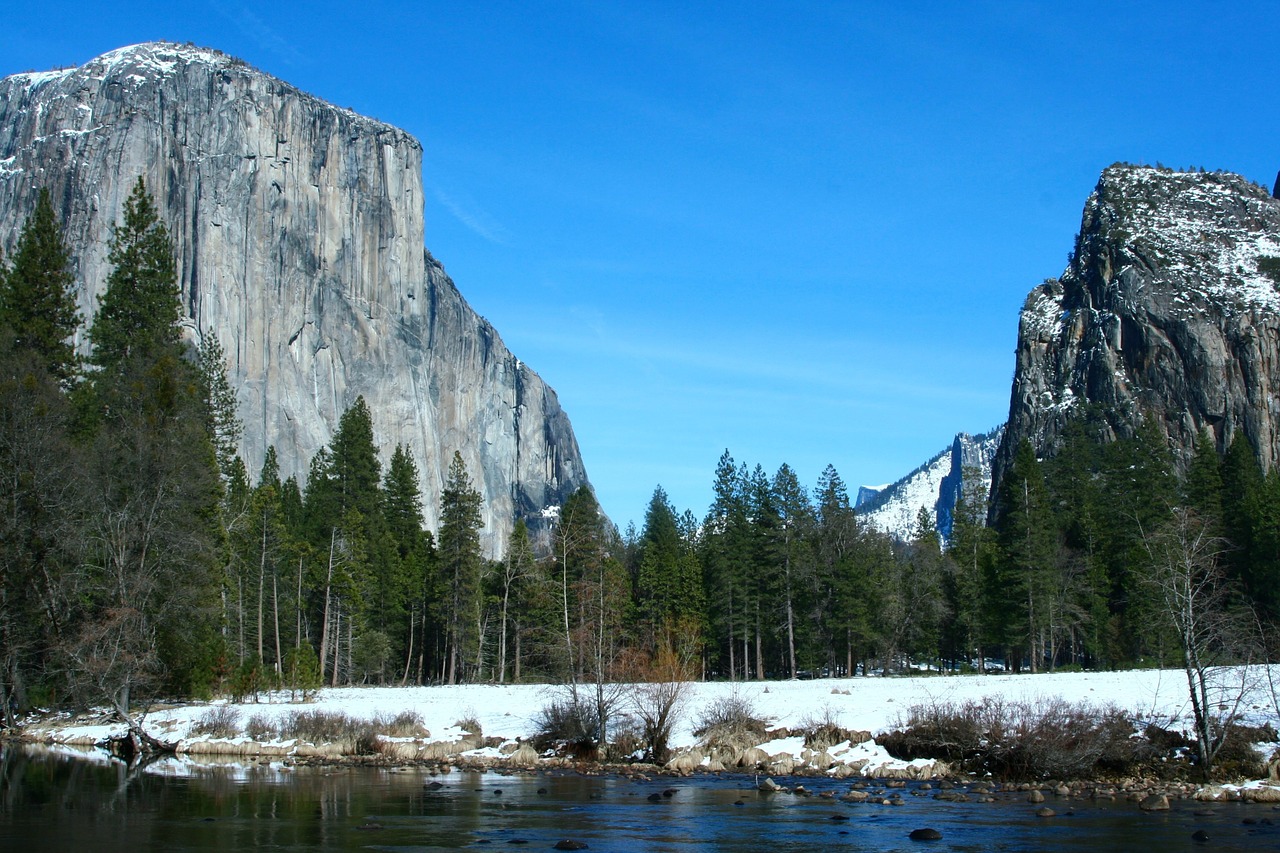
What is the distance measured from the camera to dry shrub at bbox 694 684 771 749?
2862cm

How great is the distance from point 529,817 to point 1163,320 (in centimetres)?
12795

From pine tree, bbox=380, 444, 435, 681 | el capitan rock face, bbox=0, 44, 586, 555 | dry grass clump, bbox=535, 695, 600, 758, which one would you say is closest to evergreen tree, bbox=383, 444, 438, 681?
pine tree, bbox=380, 444, 435, 681

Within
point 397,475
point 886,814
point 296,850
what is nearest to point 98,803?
point 296,850

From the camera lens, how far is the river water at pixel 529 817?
16.8 metres

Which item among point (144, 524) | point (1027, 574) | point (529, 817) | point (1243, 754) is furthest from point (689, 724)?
point (1027, 574)

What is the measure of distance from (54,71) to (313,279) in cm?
3642

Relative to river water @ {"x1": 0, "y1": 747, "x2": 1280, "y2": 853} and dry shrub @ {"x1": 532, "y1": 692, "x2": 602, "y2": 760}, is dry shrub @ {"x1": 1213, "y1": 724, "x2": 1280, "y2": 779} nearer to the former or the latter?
river water @ {"x1": 0, "y1": 747, "x2": 1280, "y2": 853}

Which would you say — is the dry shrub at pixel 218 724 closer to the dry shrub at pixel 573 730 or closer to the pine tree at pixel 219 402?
the dry shrub at pixel 573 730

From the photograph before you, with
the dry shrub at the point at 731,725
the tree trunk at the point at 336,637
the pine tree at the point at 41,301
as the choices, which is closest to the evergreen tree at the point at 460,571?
the tree trunk at the point at 336,637

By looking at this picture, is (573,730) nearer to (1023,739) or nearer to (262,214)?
(1023,739)

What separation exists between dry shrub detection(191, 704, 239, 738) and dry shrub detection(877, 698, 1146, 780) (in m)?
19.5

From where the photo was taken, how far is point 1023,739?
24.7m

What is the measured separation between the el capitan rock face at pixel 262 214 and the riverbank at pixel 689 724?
73.4 meters

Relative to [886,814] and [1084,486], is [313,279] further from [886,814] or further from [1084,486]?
[886,814]
